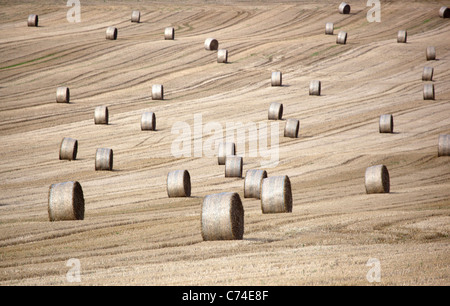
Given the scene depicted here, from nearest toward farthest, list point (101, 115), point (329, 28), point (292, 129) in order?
point (292, 129) < point (101, 115) < point (329, 28)

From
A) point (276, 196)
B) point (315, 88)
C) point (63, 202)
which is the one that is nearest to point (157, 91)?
point (315, 88)

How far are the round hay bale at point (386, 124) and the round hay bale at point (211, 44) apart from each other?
15.1m

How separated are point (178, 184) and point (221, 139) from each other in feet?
25.0

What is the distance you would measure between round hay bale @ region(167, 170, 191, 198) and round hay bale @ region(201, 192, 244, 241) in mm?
4854

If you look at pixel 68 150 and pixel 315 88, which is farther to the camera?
pixel 315 88

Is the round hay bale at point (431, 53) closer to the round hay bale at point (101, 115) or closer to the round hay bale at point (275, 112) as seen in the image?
the round hay bale at point (275, 112)

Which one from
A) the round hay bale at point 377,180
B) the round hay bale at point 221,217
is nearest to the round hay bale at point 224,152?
the round hay bale at point 377,180

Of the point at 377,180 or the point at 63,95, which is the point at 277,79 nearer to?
the point at 63,95

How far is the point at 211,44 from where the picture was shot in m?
35.3

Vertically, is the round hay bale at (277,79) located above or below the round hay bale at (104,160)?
above

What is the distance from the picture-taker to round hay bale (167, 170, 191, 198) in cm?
1398

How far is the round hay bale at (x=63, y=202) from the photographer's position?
11000 millimetres

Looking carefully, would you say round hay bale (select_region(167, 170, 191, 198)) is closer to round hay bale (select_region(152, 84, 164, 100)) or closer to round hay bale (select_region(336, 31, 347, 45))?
round hay bale (select_region(152, 84, 164, 100))

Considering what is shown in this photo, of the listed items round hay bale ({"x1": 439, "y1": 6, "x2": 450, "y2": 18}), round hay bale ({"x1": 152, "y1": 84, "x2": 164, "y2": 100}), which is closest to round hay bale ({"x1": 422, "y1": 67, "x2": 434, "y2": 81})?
round hay bale ({"x1": 152, "y1": 84, "x2": 164, "y2": 100})
